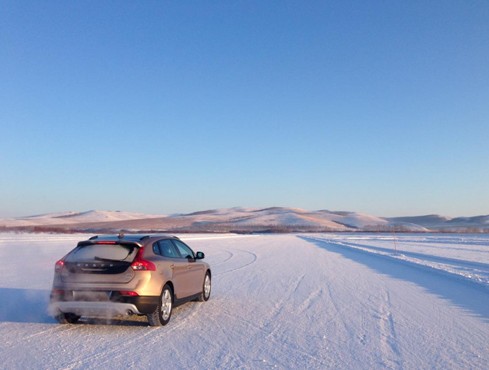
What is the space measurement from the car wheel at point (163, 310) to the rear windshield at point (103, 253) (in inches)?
32.3

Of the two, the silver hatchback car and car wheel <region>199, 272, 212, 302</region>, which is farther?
car wheel <region>199, 272, 212, 302</region>

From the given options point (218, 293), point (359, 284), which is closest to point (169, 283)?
point (218, 293)

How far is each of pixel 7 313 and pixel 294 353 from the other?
576 cm

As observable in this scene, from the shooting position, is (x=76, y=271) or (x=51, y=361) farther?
(x=76, y=271)

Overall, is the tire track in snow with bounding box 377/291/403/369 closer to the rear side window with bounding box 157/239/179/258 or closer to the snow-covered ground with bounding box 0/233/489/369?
the snow-covered ground with bounding box 0/233/489/369

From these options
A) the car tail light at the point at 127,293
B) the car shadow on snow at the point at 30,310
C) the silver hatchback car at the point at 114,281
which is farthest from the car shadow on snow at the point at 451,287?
the car shadow on snow at the point at 30,310

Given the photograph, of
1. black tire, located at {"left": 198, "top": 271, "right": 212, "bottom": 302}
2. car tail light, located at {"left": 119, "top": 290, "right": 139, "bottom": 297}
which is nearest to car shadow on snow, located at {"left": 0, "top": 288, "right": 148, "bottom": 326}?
car tail light, located at {"left": 119, "top": 290, "right": 139, "bottom": 297}

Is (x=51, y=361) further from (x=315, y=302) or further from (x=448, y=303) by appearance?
(x=448, y=303)

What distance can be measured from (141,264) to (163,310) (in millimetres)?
905

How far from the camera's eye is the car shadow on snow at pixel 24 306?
925 centimetres

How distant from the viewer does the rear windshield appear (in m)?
8.47

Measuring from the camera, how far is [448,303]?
11.1 metres

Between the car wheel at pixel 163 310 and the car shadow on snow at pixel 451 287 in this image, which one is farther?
the car shadow on snow at pixel 451 287

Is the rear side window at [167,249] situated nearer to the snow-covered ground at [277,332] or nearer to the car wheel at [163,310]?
the car wheel at [163,310]
